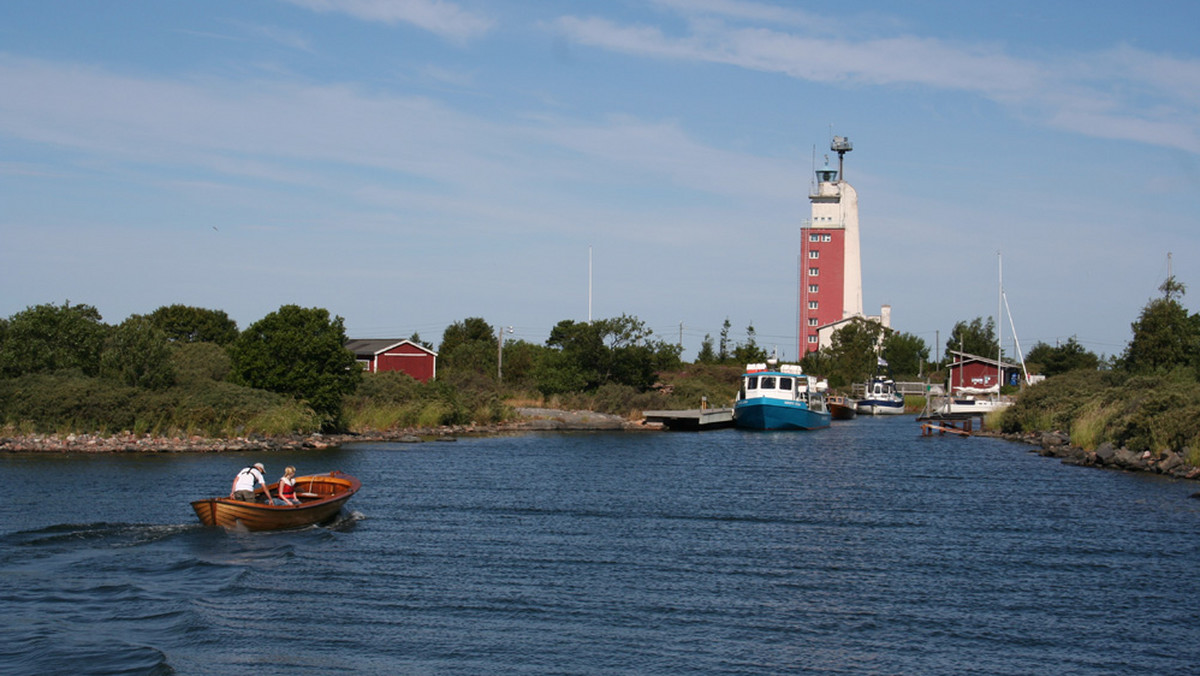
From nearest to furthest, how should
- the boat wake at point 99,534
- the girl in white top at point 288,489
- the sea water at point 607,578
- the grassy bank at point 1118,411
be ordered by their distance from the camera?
the sea water at point 607,578, the boat wake at point 99,534, the girl in white top at point 288,489, the grassy bank at point 1118,411

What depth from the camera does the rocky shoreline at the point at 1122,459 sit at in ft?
125

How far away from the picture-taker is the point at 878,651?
16.2 metres

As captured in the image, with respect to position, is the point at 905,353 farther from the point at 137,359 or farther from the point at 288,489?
the point at 288,489

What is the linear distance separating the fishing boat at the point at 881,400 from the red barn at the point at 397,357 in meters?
46.5

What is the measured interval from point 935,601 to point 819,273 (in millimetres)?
100456

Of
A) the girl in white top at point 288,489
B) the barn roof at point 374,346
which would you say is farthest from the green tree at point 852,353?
the girl in white top at point 288,489

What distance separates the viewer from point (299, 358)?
53906 millimetres

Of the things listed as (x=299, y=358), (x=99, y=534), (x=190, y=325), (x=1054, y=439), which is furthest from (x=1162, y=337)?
(x=190, y=325)

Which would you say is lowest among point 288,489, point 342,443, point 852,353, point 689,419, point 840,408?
point 342,443

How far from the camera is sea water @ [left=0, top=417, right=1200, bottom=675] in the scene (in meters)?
15.9

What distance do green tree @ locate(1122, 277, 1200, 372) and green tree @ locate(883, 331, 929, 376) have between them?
54.3 metres

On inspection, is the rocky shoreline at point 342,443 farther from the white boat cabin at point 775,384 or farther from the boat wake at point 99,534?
the boat wake at point 99,534

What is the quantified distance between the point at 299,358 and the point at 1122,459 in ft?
→ 129

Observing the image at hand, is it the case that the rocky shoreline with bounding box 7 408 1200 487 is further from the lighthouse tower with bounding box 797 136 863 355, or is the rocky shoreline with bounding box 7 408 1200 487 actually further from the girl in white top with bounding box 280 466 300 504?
the lighthouse tower with bounding box 797 136 863 355
